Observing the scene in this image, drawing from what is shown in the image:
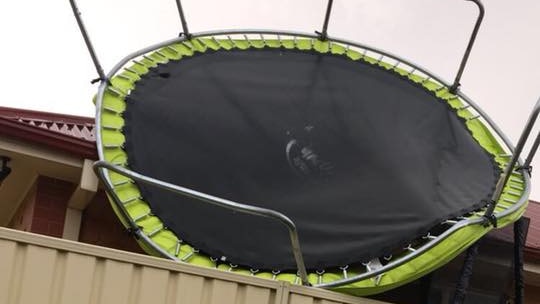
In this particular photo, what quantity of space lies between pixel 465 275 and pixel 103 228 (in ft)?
9.16

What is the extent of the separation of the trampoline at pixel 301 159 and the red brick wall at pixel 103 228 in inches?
24.4

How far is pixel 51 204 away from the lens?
6281mm

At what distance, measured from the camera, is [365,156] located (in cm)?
630

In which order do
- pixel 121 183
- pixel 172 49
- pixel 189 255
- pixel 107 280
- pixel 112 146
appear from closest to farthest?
pixel 107 280, pixel 189 255, pixel 121 183, pixel 112 146, pixel 172 49

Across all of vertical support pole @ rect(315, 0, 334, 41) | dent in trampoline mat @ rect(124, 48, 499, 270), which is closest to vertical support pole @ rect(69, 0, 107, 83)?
dent in trampoline mat @ rect(124, 48, 499, 270)

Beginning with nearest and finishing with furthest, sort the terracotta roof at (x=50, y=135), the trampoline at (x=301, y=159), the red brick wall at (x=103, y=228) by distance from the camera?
the trampoline at (x=301, y=159)
the terracotta roof at (x=50, y=135)
the red brick wall at (x=103, y=228)

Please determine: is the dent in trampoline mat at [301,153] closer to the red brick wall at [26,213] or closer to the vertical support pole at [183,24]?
the vertical support pole at [183,24]

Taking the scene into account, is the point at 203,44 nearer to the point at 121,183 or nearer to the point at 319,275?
the point at 121,183

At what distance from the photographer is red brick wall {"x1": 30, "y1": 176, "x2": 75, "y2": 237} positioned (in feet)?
20.4

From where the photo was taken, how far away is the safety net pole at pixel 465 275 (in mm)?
5230

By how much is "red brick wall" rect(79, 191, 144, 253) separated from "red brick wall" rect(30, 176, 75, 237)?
0.58 ft

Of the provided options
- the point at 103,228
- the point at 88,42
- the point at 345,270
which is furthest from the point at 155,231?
the point at 88,42

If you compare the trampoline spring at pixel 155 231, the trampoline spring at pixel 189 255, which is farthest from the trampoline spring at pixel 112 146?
the trampoline spring at pixel 189 255

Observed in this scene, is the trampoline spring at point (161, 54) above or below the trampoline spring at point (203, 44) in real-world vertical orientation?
below
